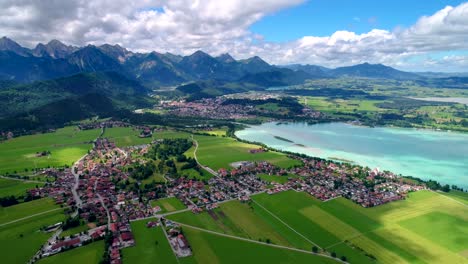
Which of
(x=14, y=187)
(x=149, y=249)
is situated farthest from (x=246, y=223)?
(x=14, y=187)

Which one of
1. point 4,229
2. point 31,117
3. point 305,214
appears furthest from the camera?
point 31,117

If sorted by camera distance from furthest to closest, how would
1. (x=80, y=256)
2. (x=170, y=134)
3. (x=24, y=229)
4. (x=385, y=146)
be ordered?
(x=170, y=134)
(x=385, y=146)
(x=24, y=229)
(x=80, y=256)

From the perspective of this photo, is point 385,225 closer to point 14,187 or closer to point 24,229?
point 24,229

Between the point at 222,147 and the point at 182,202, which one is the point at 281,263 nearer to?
the point at 182,202

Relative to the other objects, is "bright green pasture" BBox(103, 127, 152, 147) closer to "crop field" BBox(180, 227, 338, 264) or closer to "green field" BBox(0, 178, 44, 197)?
"green field" BBox(0, 178, 44, 197)

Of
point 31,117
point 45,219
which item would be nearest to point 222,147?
point 45,219

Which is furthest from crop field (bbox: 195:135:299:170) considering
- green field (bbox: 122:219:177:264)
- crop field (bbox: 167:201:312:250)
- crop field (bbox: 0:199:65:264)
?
crop field (bbox: 0:199:65:264)

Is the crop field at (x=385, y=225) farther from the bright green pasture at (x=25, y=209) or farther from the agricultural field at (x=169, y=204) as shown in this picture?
the bright green pasture at (x=25, y=209)
